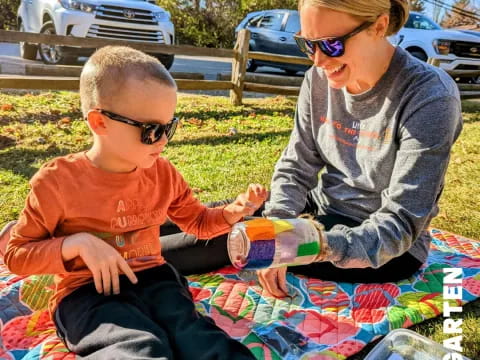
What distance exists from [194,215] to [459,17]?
40.8 metres

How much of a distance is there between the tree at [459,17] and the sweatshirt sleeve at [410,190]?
3791 centimetres

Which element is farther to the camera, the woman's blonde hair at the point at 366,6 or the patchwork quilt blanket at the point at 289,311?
the patchwork quilt blanket at the point at 289,311

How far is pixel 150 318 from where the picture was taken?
1966 mm

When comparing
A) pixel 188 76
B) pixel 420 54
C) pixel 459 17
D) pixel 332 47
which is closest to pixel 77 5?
pixel 188 76

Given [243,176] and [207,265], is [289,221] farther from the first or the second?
[243,176]

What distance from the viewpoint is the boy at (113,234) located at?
6.02ft

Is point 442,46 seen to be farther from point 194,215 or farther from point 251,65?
point 194,215

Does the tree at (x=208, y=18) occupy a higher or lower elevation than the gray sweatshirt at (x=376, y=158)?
lower

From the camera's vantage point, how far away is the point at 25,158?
500 centimetres

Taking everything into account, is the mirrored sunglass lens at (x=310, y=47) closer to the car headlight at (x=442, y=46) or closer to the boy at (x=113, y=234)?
the boy at (x=113, y=234)

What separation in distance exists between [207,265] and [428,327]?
1.25m

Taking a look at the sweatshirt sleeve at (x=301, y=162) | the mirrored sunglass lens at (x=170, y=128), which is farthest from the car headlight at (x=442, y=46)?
the mirrored sunglass lens at (x=170, y=128)

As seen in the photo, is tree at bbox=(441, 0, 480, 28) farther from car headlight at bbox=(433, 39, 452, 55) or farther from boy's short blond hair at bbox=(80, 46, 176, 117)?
boy's short blond hair at bbox=(80, 46, 176, 117)

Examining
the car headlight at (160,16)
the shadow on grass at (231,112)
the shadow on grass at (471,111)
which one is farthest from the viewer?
the car headlight at (160,16)
